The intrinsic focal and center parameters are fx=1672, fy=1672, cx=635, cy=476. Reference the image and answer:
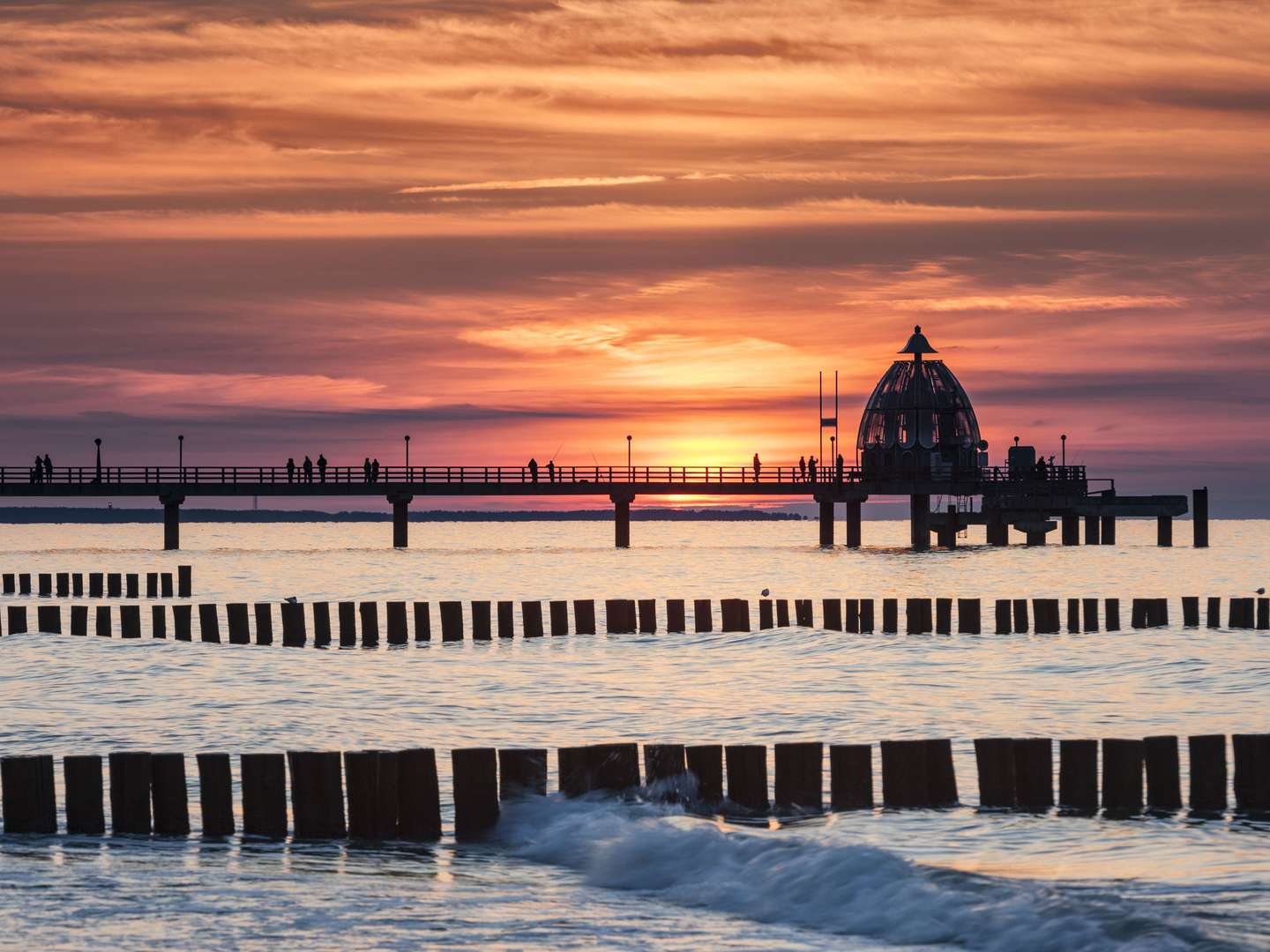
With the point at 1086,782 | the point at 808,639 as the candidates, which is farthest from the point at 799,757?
the point at 808,639

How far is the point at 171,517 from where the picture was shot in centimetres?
10075

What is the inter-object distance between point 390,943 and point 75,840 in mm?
4410

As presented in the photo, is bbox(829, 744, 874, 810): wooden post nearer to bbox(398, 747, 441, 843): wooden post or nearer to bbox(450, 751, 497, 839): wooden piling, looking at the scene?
bbox(450, 751, 497, 839): wooden piling

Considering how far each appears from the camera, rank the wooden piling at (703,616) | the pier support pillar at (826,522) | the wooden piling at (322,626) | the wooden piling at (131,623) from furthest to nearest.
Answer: the pier support pillar at (826,522) < the wooden piling at (131,623) < the wooden piling at (703,616) < the wooden piling at (322,626)

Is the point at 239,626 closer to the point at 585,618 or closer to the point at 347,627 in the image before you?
the point at 347,627

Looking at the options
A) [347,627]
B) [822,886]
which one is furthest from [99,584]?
[822,886]

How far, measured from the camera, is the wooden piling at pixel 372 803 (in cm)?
1447

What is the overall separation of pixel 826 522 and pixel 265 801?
93.5 m

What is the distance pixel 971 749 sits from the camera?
21047mm

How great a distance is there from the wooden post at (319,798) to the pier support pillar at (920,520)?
83763 mm

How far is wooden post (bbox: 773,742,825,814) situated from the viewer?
1484cm

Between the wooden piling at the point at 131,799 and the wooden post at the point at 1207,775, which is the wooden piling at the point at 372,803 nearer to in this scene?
the wooden piling at the point at 131,799

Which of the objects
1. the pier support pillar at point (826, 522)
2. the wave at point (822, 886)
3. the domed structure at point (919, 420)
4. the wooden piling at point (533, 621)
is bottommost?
the pier support pillar at point (826, 522)

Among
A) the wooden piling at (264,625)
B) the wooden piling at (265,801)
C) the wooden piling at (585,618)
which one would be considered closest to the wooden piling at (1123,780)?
the wooden piling at (265,801)
